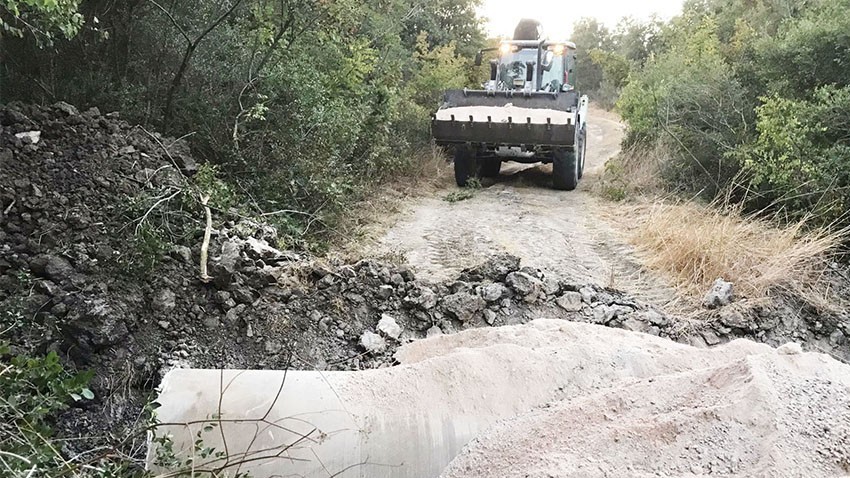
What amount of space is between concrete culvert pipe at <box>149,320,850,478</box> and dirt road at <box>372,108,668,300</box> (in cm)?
254

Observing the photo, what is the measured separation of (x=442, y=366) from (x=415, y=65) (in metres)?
10.2

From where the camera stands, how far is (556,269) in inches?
226

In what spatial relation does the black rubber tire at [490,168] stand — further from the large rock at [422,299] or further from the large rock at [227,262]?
the large rock at [227,262]

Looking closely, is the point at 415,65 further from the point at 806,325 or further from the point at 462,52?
the point at 806,325

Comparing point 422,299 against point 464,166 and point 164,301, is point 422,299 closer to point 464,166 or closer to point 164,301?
point 164,301

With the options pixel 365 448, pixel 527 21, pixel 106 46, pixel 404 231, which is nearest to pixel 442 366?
pixel 365 448

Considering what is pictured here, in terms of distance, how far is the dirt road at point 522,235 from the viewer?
5758 mm

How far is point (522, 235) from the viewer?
6766 millimetres

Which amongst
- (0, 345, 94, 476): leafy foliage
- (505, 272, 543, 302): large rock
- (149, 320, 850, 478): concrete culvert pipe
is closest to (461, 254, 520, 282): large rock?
(505, 272, 543, 302): large rock

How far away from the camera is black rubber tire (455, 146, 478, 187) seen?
9180mm

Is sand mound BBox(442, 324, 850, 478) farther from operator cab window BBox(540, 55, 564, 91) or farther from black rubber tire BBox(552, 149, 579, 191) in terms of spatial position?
operator cab window BBox(540, 55, 564, 91)

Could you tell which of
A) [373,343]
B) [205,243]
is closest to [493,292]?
[373,343]

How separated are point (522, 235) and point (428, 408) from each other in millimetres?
4278

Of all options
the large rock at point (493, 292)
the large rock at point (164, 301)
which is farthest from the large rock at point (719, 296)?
the large rock at point (164, 301)
